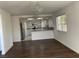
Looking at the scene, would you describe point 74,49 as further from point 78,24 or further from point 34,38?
point 34,38

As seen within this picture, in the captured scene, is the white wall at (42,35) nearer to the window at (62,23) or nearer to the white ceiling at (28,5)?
the window at (62,23)

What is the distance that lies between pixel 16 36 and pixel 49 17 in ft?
11.8

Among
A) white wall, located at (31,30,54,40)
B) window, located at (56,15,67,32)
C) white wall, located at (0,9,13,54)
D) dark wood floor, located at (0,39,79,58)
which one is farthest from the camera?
white wall, located at (31,30,54,40)

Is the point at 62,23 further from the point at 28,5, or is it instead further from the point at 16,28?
the point at 16,28

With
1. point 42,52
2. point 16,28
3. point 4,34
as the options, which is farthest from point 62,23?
point 16,28

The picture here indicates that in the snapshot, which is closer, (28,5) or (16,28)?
(28,5)

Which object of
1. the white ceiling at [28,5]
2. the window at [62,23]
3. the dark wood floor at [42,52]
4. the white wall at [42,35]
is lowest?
the dark wood floor at [42,52]

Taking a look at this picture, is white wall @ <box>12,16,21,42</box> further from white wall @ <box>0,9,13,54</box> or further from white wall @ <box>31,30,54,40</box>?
white wall @ <box>0,9,13,54</box>

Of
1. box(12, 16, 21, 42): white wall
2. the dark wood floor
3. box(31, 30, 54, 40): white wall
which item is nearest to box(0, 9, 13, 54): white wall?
the dark wood floor

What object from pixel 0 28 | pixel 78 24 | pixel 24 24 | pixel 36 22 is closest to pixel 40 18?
pixel 36 22

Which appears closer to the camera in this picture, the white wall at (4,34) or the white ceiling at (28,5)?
the white ceiling at (28,5)

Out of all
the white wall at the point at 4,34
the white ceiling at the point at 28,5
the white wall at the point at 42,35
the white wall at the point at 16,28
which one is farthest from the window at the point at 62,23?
the white wall at the point at 16,28

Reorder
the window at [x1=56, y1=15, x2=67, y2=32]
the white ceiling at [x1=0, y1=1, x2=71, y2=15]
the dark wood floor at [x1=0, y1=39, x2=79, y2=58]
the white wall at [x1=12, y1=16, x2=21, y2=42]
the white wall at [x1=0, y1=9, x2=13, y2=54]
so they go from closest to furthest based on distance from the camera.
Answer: the white ceiling at [x1=0, y1=1, x2=71, y2=15] → the dark wood floor at [x1=0, y1=39, x2=79, y2=58] → the white wall at [x1=0, y1=9, x2=13, y2=54] → the window at [x1=56, y1=15, x2=67, y2=32] → the white wall at [x1=12, y1=16, x2=21, y2=42]

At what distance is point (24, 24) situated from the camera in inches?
408
